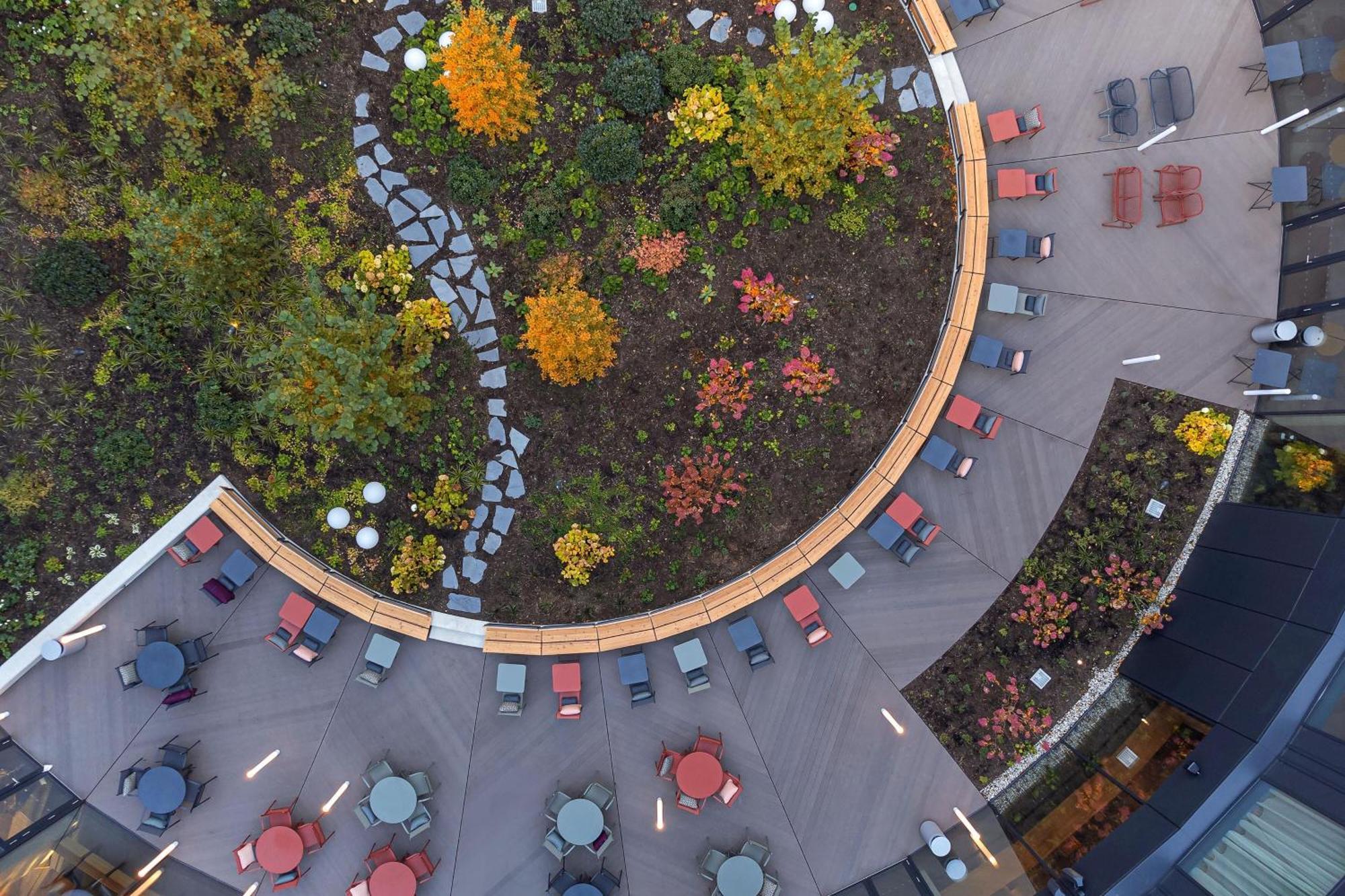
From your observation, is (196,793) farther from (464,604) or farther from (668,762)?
(668,762)

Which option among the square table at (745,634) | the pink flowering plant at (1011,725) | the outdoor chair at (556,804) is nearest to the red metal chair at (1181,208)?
the pink flowering plant at (1011,725)

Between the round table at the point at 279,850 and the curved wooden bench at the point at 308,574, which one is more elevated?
the curved wooden bench at the point at 308,574

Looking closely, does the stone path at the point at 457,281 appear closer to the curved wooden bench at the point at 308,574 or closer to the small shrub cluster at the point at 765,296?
the curved wooden bench at the point at 308,574

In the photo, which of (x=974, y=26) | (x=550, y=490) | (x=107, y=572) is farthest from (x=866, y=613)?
(x=107, y=572)

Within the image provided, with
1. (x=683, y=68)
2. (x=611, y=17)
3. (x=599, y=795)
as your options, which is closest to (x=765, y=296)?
(x=683, y=68)

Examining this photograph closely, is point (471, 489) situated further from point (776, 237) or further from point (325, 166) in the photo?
point (776, 237)

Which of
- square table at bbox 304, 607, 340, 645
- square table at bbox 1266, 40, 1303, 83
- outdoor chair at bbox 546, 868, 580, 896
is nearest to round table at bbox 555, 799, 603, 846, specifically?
outdoor chair at bbox 546, 868, 580, 896
